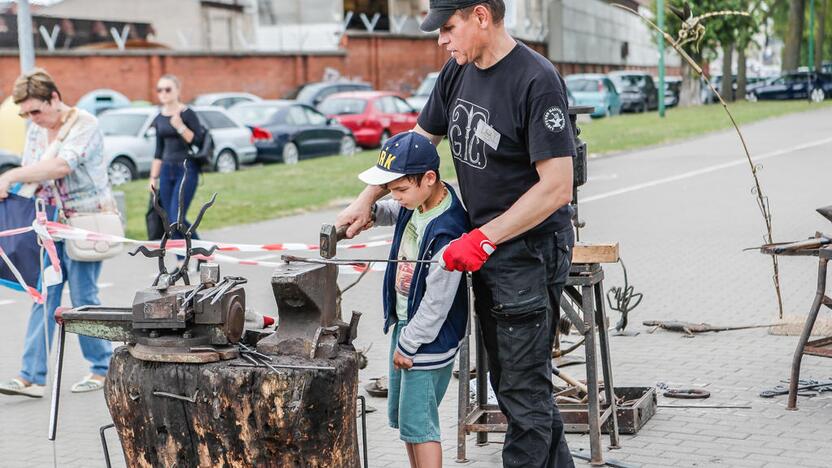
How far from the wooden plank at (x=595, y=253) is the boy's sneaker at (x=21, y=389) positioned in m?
3.51

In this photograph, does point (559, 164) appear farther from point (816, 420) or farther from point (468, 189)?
point (816, 420)

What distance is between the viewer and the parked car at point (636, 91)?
4406 cm

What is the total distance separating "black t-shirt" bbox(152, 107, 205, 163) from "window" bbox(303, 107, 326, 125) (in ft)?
47.9

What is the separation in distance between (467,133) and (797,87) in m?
44.8

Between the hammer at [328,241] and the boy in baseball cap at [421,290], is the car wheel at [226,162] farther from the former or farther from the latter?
the hammer at [328,241]

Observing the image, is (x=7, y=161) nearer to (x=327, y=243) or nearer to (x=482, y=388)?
(x=482, y=388)

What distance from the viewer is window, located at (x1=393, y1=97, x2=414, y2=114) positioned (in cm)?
2976

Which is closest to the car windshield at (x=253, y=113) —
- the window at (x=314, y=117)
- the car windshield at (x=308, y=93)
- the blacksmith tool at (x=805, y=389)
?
the window at (x=314, y=117)

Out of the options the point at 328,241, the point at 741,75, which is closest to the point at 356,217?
the point at 328,241

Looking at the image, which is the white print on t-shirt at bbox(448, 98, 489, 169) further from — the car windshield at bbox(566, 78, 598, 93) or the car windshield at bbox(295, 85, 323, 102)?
the car windshield at bbox(566, 78, 598, 93)

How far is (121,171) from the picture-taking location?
21.9m

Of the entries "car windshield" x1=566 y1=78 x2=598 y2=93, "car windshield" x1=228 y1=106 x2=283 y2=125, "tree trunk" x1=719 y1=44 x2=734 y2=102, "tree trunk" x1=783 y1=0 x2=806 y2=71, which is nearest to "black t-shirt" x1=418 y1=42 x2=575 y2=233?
"car windshield" x1=228 y1=106 x2=283 y2=125

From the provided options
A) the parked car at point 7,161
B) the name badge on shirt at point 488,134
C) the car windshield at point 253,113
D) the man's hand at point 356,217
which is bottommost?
the parked car at point 7,161

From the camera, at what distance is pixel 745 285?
33.2 feet
